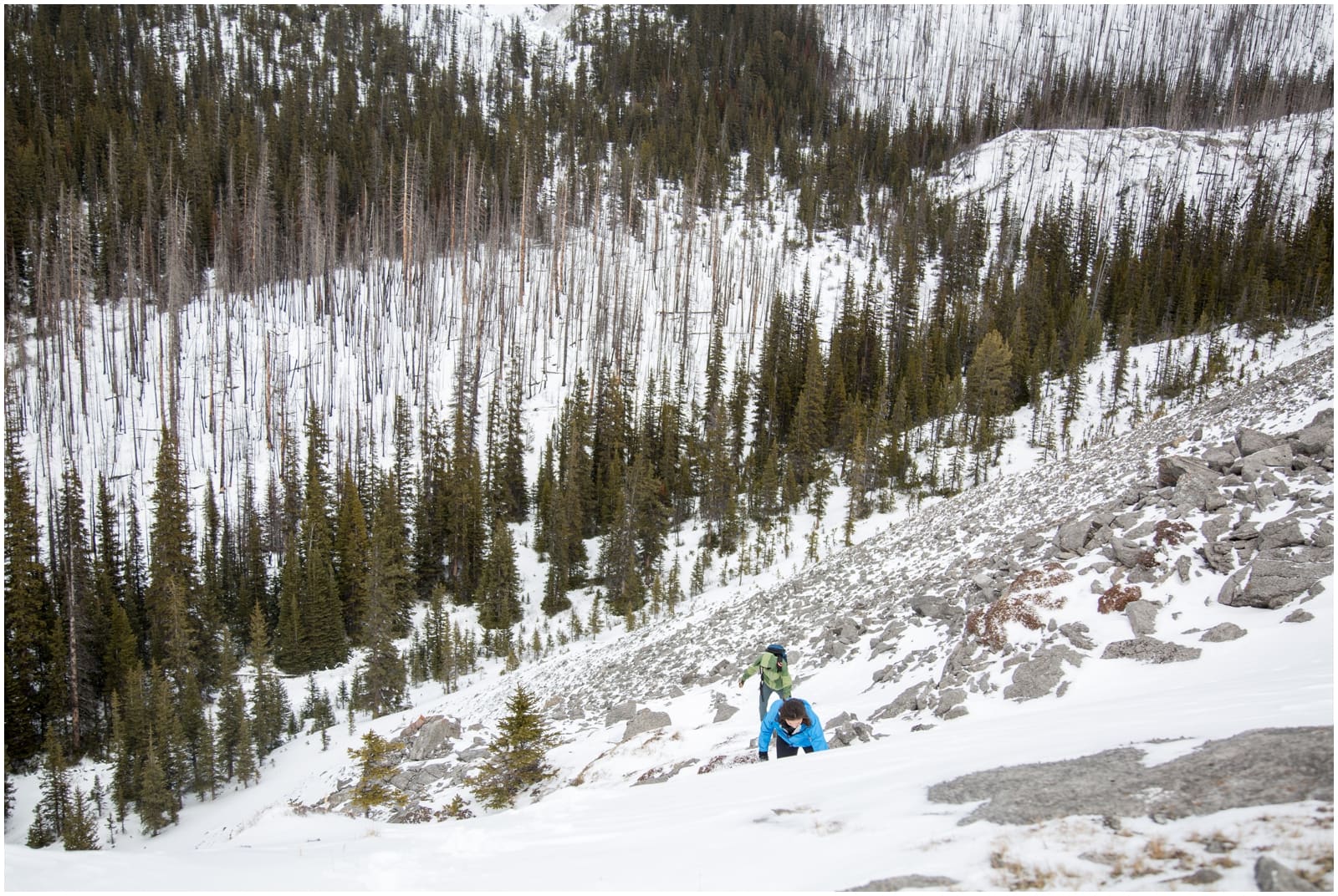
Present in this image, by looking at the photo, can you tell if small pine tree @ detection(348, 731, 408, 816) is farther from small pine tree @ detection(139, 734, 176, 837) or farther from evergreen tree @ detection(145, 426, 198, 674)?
evergreen tree @ detection(145, 426, 198, 674)

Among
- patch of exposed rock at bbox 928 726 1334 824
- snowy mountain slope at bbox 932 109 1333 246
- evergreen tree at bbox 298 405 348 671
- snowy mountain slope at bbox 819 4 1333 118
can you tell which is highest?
snowy mountain slope at bbox 819 4 1333 118

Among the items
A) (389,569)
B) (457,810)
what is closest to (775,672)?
(457,810)

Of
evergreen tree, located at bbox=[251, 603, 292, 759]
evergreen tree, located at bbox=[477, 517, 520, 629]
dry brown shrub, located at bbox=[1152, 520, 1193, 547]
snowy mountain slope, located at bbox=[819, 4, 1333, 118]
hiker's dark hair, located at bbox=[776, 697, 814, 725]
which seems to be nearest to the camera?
hiker's dark hair, located at bbox=[776, 697, 814, 725]

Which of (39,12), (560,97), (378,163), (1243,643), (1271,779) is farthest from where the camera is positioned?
(560,97)

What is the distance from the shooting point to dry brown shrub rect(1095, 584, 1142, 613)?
12.1 metres

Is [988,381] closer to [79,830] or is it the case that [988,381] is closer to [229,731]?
[229,731]

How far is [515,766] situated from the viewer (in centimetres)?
1430

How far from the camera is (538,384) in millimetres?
64250

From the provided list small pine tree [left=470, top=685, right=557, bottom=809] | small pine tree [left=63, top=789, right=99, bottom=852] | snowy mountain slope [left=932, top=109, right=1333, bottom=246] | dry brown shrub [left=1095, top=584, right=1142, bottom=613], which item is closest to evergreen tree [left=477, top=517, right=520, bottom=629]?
small pine tree [left=63, top=789, right=99, bottom=852]

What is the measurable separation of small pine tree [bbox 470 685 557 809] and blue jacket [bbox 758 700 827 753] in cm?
635

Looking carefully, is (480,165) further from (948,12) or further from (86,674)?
(948,12)

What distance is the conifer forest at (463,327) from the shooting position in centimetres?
3788

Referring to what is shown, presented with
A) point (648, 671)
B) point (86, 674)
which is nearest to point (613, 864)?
point (648, 671)

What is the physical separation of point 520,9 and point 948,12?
8993 centimetres
